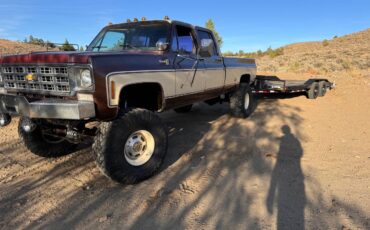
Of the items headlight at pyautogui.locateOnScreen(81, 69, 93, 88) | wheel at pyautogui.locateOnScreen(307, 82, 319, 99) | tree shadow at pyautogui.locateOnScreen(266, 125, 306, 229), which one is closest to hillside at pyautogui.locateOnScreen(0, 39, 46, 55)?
wheel at pyautogui.locateOnScreen(307, 82, 319, 99)

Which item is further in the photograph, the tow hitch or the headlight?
the tow hitch

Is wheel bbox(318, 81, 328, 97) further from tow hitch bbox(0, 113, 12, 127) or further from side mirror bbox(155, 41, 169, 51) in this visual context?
tow hitch bbox(0, 113, 12, 127)

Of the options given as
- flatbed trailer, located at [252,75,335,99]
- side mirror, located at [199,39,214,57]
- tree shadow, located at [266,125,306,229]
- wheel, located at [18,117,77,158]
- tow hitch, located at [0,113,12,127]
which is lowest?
tree shadow, located at [266,125,306,229]

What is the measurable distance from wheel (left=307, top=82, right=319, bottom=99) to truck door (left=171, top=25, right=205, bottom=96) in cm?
549

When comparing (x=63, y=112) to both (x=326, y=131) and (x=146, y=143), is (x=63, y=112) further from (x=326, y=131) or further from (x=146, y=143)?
(x=326, y=131)

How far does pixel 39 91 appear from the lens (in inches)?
155

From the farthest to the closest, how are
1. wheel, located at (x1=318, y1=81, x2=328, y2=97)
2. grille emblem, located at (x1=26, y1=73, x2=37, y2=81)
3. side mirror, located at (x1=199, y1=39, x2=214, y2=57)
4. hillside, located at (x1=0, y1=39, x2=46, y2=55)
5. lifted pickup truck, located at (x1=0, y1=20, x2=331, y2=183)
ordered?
hillside, located at (x1=0, y1=39, x2=46, y2=55) → wheel, located at (x1=318, y1=81, x2=328, y2=97) → side mirror, located at (x1=199, y1=39, x2=214, y2=57) → grille emblem, located at (x1=26, y1=73, x2=37, y2=81) → lifted pickup truck, located at (x1=0, y1=20, x2=331, y2=183)

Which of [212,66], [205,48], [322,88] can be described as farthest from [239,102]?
[322,88]

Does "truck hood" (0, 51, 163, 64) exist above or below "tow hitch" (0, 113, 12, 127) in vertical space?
above

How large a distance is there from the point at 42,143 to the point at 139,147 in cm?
165

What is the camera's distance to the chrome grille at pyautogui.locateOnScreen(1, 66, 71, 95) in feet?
12.0

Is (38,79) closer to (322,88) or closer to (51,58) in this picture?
(51,58)

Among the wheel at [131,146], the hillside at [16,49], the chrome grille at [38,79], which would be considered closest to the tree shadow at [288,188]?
the wheel at [131,146]

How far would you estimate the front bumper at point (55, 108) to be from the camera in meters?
3.42
